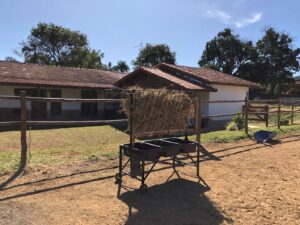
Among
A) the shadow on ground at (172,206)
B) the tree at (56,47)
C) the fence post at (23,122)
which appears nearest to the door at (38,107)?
the fence post at (23,122)

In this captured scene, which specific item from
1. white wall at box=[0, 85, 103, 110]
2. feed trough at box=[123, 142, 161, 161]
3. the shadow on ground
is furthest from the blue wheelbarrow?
white wall at box=[0, 85, 103, 110]

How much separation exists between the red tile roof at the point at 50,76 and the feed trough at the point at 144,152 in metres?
15.0

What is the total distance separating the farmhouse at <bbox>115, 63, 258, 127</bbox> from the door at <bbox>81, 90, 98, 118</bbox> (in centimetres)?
237

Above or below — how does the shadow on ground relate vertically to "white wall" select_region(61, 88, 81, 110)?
below

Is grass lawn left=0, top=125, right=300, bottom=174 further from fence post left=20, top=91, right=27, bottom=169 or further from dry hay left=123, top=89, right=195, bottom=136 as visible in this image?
dry hay left=123, top=89, right=195, bottom=136

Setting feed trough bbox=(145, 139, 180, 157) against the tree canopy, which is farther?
the tree canopy

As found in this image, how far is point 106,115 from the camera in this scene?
75.6ft

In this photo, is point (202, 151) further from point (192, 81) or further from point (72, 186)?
point (192, 81)

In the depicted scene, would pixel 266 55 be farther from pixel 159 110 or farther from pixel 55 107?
pixel 159 110

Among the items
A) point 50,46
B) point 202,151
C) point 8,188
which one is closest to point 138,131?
point 8,188

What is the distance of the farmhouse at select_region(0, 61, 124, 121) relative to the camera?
19.5 meters

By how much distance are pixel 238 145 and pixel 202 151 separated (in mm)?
1749

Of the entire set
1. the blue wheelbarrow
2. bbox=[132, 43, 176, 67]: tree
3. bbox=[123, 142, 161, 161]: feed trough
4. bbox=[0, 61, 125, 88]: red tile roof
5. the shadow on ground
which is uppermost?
bbox=[132, 43, 176, 67]: tree

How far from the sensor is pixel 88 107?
76.4 ft
